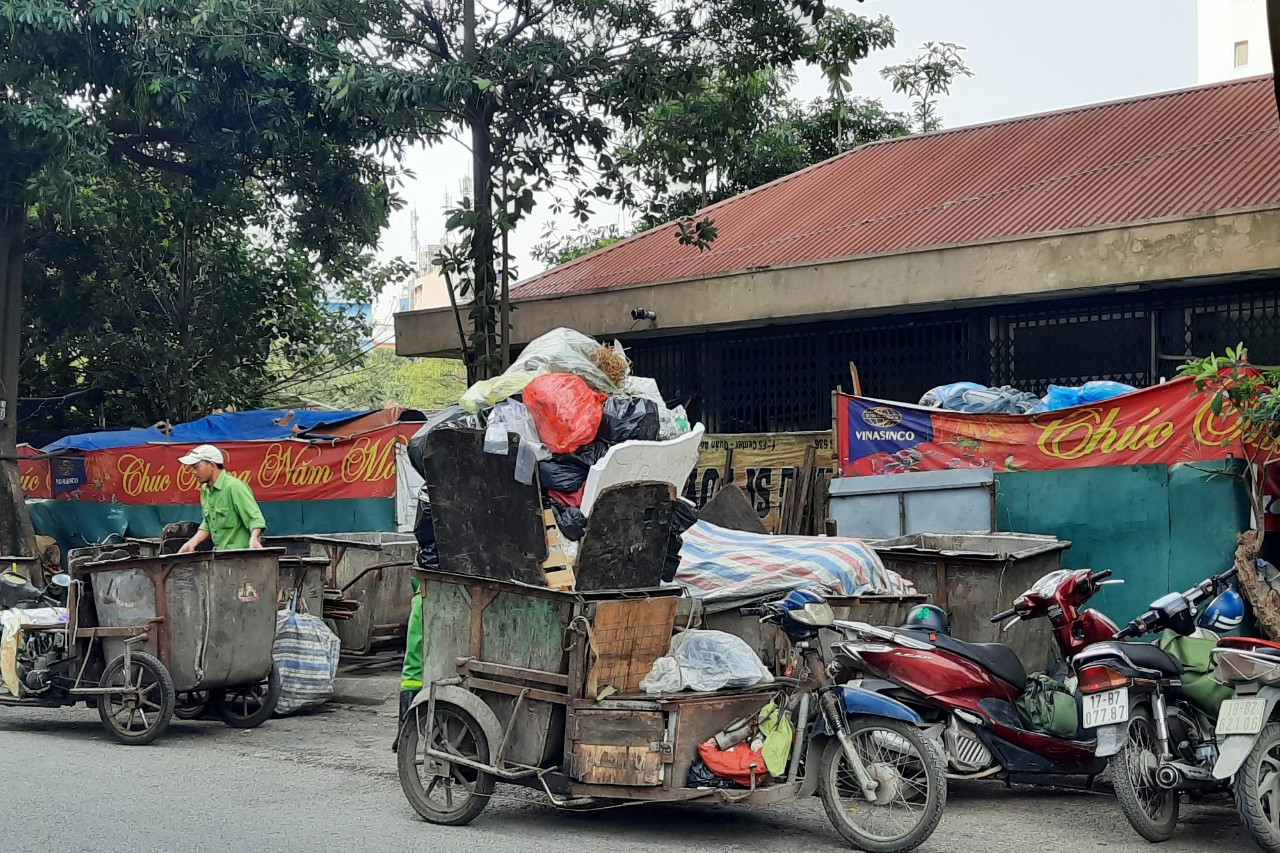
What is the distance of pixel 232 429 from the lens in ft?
61.8

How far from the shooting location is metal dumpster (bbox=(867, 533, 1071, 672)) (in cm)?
872

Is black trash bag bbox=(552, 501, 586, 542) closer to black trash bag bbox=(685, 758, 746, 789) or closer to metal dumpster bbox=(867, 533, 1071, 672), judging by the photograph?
black trash bag bbox=(685, 758, 746, 789)

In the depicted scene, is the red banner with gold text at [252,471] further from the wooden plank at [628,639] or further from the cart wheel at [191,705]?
the wooden plank at [628,639]

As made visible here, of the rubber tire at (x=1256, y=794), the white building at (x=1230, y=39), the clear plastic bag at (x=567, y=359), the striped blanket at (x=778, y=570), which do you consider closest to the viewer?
the rubber tire at (x=1256, y=794)

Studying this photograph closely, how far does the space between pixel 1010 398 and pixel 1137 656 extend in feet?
18.8

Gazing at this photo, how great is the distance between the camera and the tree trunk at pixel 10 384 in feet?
56.9

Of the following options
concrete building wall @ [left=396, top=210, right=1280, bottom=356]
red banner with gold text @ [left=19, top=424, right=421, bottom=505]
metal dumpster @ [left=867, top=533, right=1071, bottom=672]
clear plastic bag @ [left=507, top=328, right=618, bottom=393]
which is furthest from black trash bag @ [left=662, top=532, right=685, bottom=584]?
red banner with gold text @ [left=19, top=424, right=421, bottom=505]

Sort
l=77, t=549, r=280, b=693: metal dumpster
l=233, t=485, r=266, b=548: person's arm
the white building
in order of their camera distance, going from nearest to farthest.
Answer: l=77, t=549, r=280, b=693: metal dumpster
l=233, t=485, r=266, b=548: person's arm
the white building

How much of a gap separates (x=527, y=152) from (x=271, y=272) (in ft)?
29.4

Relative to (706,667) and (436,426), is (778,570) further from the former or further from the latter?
(436,426)

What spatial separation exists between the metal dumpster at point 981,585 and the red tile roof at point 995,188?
4.64m

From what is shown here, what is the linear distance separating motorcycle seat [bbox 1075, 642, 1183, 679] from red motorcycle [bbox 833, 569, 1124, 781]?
1.33 ft

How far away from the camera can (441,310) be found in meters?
17.4

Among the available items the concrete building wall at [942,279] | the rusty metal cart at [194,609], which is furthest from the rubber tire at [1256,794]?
the concrete building wall at [942,279]
